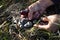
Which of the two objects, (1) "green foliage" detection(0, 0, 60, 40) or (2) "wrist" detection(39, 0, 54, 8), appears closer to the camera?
(1) "green foliage" detection(0, 0, 60, 40)

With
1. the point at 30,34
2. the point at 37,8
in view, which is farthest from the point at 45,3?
the point at 30,34

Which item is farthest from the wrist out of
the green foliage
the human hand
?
the green foliage

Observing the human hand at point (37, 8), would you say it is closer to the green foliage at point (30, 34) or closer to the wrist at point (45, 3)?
the wrist at point (45, 3)

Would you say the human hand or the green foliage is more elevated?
the human hand

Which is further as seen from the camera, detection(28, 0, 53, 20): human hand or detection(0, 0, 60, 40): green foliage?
detection(28, 0, 53, 20): human hand

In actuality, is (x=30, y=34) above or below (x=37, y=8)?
below

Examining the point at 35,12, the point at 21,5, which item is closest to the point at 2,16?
the point at 21,5

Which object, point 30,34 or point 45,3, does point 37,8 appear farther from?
point 30,34

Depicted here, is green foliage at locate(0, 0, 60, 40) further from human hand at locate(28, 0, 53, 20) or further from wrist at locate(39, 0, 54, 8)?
wrist at locate(39, 0, 54, 8)

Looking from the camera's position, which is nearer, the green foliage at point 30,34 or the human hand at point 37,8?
the green foliage at point 30,34

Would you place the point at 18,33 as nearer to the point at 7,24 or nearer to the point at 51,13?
the point at 7,24

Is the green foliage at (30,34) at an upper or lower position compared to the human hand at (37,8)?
lower

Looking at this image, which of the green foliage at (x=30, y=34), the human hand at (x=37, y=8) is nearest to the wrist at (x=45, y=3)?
the human hand at (x=37, y=8)

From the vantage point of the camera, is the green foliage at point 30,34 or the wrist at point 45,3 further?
the wrist at point 45,3
